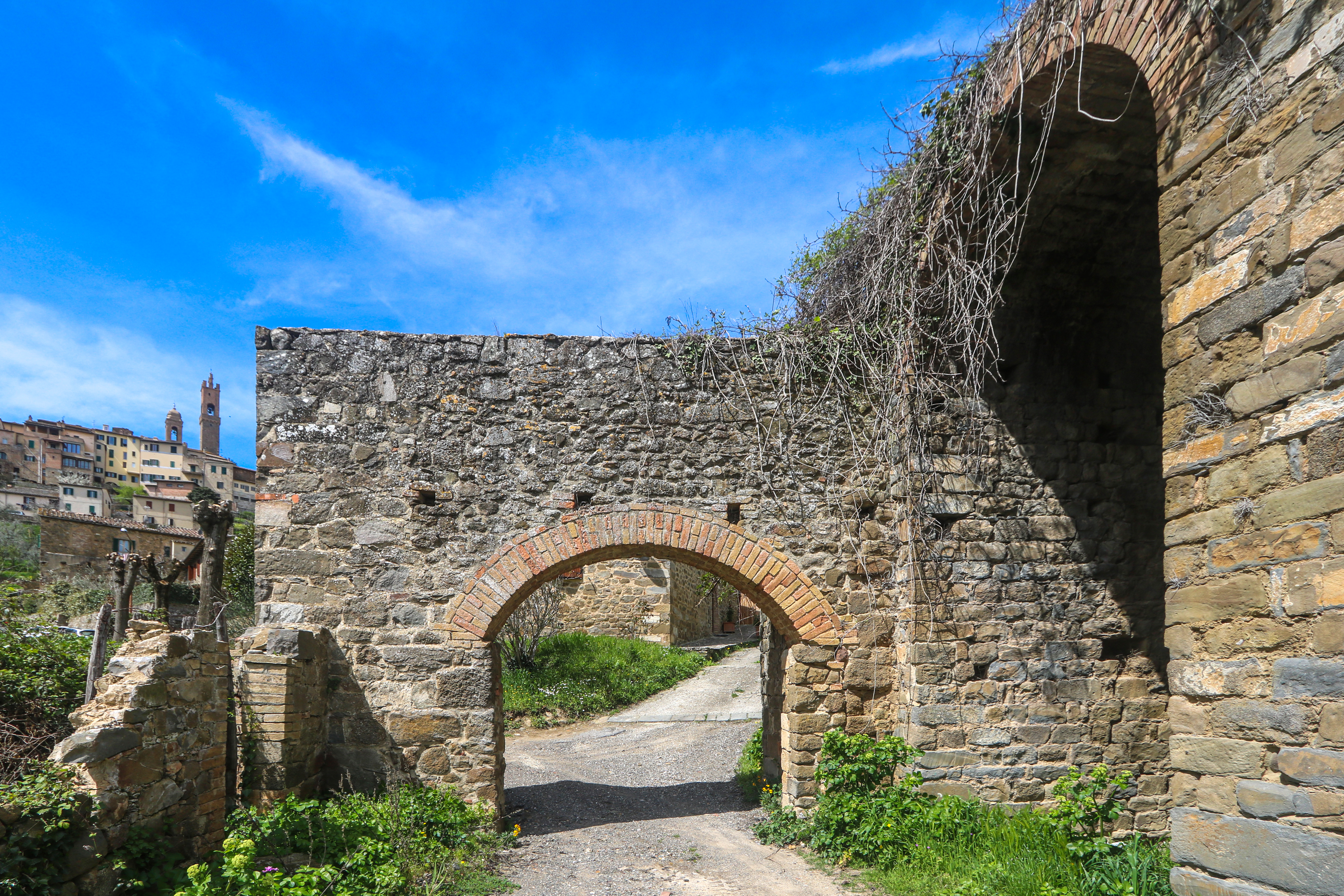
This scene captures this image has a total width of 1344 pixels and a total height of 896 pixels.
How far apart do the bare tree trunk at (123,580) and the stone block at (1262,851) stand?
840cm

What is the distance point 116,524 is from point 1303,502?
3257 cm

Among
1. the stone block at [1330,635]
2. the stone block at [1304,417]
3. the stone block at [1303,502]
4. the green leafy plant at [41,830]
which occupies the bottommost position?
the green leafy plant at [41,830]

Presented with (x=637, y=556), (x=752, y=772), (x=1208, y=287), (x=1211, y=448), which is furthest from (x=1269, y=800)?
(x=752, y=772)

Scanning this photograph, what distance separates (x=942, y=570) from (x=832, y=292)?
2.41m

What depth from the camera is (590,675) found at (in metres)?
12.9

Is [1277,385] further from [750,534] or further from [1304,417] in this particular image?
[750,534]

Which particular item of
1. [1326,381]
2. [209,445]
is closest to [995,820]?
[1326,381]

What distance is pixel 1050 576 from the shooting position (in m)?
5.83

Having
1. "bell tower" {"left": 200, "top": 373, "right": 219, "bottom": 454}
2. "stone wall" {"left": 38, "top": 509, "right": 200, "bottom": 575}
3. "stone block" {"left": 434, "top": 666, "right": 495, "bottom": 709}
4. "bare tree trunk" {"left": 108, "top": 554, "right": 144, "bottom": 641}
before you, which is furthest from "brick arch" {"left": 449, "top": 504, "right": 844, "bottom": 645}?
"bell tower" {"left": 200, "top": 373, "right": 219, "bottom": 454}

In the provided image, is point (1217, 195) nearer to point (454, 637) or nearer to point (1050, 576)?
point (1050, 576)

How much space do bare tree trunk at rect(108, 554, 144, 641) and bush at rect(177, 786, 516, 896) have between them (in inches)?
145

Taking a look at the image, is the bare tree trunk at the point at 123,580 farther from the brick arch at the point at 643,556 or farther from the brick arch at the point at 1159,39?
the brick arch at the point at 1159,39

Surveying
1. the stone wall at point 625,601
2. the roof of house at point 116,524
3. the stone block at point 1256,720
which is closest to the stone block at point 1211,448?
the stone block at point 1256,720

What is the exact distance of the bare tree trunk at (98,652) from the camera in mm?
5340
